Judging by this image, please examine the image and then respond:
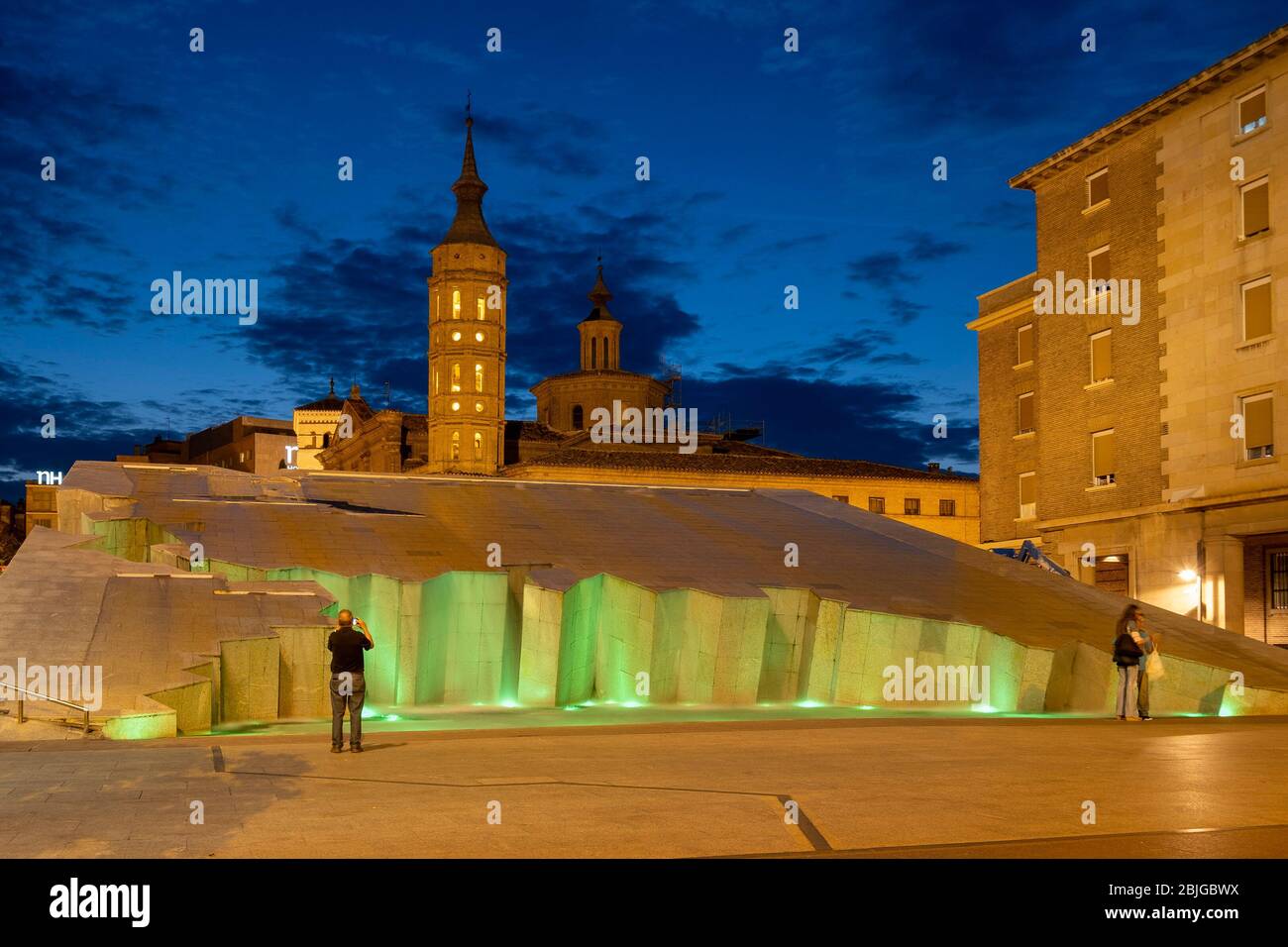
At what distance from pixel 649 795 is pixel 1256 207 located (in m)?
27.8

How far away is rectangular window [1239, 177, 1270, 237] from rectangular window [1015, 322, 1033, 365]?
10493 mm

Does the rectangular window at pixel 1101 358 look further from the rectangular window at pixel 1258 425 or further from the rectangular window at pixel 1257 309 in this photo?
→ the rectangular window at pixel 1258 425

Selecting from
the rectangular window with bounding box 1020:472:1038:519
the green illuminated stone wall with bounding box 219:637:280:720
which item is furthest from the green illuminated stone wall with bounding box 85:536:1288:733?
the rectangular window with bounding box 1020:472:1038:519

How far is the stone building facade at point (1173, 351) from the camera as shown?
31188mm

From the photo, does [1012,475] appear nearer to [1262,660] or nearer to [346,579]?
[1262,660]

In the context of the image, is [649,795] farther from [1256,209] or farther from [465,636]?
[1256,209]

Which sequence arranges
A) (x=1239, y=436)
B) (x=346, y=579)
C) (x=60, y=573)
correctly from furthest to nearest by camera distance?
(x=1239, y=436)
(x=346, y=579)
(x=60, y=573)

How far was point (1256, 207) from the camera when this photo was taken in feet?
104

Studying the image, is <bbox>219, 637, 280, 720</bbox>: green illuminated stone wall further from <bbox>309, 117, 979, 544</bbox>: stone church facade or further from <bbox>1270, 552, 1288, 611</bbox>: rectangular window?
<bbox>309, 117, 979, 544</bbox>: stone church facade

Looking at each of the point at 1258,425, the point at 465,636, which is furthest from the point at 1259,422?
the point at 465,636

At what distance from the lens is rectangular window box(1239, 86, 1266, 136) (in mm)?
31312

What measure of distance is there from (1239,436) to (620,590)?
18.5m

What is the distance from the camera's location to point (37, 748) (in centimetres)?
1321
